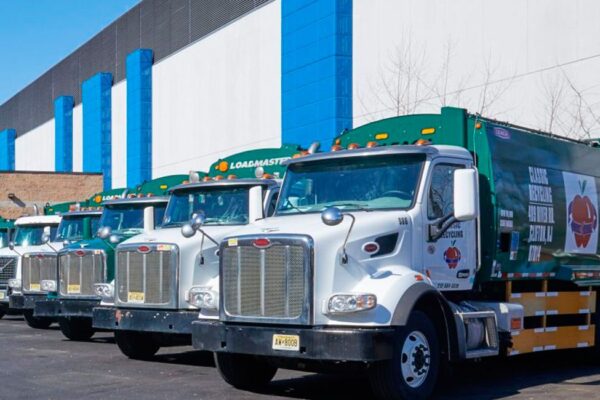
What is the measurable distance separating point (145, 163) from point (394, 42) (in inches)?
957

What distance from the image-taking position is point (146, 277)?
13.1 meters

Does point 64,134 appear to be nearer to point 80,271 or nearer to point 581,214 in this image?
point 80,271

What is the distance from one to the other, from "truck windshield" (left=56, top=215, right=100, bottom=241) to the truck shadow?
8.66 meters

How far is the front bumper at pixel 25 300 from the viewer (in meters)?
18.4

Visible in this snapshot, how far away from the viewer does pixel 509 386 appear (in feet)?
36.8

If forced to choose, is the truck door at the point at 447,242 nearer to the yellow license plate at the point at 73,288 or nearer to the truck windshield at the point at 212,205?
the truck windshield at the point at 212,205

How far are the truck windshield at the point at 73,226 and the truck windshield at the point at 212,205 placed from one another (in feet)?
17.8

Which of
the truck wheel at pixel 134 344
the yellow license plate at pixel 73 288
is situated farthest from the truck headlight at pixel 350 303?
the yellow license plate at pixel 73 288

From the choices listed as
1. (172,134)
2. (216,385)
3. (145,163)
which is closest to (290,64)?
(172,134)

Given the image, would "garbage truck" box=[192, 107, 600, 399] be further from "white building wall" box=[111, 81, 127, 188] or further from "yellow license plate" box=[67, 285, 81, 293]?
"white building wall" box=[111, 81, 127, 188]

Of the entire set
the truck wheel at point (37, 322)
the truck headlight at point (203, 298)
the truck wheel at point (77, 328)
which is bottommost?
the truck wheel at point (37, 322)

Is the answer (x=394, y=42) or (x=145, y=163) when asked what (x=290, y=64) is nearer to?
(x=394, y=42)

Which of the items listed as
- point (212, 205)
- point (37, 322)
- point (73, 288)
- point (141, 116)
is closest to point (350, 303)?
point (212, 205)

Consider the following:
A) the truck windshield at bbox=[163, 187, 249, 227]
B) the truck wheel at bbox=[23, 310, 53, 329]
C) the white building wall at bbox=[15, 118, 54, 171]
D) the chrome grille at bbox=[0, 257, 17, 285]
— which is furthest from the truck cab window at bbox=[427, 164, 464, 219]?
the white building wall at bbox=[15, 118, 54, 171]
